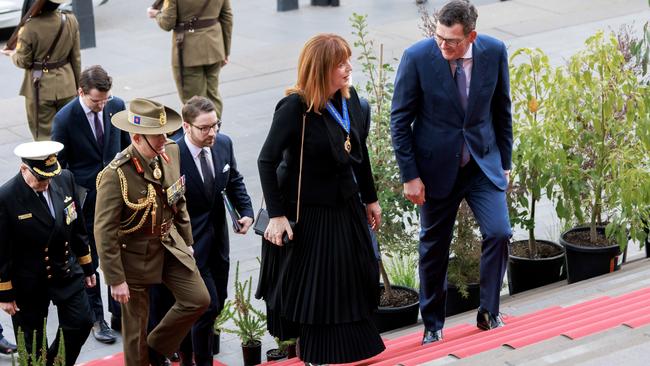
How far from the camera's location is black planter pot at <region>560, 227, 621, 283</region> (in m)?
8.20

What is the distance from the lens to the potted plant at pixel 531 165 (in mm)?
7750

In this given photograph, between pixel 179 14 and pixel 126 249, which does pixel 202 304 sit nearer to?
pixel 126 249

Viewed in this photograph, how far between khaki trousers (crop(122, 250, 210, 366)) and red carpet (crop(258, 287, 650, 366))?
66 centimetres

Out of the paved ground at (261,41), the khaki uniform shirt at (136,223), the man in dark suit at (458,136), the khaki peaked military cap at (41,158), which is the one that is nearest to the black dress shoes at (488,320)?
the man in dark suit at (458,136)

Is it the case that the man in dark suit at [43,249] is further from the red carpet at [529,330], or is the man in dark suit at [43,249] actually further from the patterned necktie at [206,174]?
the red carpet at [529,330]

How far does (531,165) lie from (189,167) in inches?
90.2

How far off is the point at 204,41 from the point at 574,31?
6613mm

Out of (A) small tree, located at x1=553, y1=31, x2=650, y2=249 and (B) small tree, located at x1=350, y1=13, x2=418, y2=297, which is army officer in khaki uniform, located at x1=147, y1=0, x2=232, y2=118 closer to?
(B) small tree, located at x1=350, y1=13, x2=418, y2=297

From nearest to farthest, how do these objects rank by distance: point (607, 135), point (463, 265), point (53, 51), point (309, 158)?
point (309, 158), point (463, 265), point (607, 135), point (53, 51)

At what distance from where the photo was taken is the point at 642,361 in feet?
15.1

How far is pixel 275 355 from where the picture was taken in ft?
24.9

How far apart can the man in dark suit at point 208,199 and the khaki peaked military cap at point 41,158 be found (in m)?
0.72

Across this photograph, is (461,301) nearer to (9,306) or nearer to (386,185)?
(386,185)

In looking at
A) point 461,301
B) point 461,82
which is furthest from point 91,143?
point 461,82
